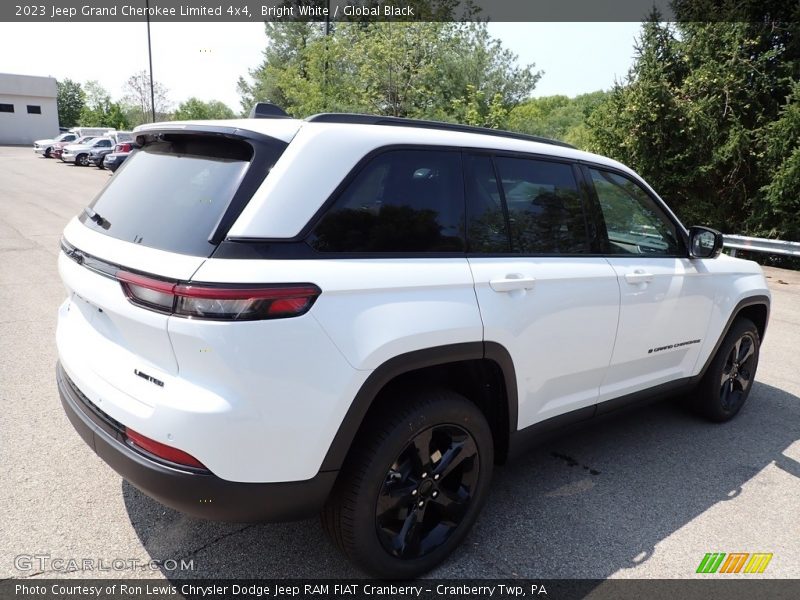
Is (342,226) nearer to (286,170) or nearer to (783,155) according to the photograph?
(286,170)

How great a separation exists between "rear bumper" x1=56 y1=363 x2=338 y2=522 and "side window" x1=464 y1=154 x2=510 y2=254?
1220 mm

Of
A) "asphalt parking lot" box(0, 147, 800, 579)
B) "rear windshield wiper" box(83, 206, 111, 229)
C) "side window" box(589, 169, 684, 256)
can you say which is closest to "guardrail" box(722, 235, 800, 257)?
"asphalt parking lot" box(0, 147, 800, 579)

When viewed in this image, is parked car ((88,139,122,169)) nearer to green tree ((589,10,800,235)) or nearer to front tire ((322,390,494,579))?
green tree ((589,10,800,235))

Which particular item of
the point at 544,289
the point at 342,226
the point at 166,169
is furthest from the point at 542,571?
the point at 166,169

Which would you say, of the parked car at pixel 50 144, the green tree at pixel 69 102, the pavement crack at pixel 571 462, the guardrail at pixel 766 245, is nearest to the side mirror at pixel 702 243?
the pavement crack at pixel 571 462

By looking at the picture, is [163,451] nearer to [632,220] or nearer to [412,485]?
[412,485]

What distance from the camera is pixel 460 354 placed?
2.50 meters

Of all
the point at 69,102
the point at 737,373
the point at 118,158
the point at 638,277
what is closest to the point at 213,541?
the point at 638,277

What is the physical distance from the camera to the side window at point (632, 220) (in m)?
3.44

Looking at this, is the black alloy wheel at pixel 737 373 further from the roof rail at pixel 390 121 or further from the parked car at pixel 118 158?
the parked car at pixel 118 158

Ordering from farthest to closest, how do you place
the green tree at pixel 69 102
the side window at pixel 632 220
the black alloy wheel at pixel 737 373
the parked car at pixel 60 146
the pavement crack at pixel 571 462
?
the green tree at pixel 69 102 → the parked car at pixel 60 146 → the black alloy wheel at pixel 737 373 → the pavement crack at pixel 571 462 → the side window at pixel 632 220

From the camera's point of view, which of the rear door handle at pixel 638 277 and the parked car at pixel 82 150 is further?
the parked car at pixel 82 150

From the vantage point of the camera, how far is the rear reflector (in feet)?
6.74

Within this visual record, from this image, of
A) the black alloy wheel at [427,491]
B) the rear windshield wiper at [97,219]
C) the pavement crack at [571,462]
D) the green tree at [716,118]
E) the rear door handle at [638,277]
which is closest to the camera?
the black alloy wheel at [427,491]
